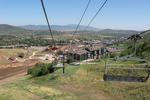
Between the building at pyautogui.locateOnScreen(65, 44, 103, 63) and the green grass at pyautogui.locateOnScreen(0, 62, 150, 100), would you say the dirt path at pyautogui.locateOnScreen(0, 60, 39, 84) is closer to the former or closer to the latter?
the building at pyautogui.locateOnScreen(65, 44, 103, 63)

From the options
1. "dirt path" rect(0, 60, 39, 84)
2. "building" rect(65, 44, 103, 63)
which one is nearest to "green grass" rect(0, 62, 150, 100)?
"dirt path" rect(0, 60, 39, 84)

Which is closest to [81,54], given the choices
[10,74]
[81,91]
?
[10,74]

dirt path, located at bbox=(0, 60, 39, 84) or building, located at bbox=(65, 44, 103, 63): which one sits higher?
building, located at bbox=(65, 44, 103, 63)

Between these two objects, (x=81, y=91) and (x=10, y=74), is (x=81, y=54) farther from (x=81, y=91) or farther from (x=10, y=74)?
(x=81, y=91)

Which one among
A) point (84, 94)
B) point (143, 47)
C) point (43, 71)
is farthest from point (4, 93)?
point (143, 47)

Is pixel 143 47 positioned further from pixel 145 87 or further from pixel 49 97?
pixel 49 97

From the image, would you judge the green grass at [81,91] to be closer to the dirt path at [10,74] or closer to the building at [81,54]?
the dirt path at [10,74]

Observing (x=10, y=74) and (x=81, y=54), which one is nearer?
(x=10, y=74)

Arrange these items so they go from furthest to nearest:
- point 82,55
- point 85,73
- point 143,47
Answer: point 82,55
point 143,47
point 85,73

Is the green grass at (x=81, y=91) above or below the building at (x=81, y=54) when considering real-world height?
above

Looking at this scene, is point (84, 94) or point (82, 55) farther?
point (82, 55)

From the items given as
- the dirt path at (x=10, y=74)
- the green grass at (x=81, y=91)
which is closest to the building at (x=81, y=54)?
the dirt path at (x=10, y=74)
